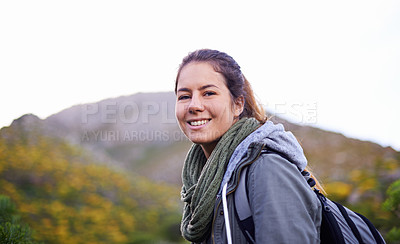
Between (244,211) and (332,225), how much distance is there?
41 cm

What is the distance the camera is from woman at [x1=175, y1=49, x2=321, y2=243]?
1175 mm

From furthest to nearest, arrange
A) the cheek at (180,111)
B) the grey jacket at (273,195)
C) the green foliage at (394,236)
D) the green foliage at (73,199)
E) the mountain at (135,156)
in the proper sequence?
the mountain at (135,156), the green foliage at (73,199), the green foliage at (394,236), the cheek at (180,111), the grey jacket at (273,195)

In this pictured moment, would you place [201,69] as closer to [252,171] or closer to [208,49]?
[208,49]

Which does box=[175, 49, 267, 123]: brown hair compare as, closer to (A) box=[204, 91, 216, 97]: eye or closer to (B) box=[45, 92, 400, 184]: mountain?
(A) box=[204, 91, 216, 97]: eye

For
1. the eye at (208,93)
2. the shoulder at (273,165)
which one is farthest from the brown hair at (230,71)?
the shoulder at (273,165)

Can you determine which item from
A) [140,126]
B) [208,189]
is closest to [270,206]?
[208,189]

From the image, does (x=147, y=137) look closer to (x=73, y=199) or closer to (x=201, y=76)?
(x=73, y=199)

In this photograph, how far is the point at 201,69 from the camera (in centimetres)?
177

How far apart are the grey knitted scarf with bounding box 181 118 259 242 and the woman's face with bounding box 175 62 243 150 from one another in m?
0.10

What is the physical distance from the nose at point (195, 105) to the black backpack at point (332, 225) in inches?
20.5

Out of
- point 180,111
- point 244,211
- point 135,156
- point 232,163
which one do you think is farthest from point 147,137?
point 244,211

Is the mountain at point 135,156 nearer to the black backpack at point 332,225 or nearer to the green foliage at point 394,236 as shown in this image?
the green foliage at point 394,236

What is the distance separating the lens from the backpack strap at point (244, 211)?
48.8 inches

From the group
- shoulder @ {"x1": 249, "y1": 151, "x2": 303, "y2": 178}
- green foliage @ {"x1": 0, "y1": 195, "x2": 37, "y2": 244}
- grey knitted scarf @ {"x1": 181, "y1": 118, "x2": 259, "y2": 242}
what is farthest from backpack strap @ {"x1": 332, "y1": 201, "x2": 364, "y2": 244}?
green foliage @ {"x1": 0, "y1": 195, "x2": 37, "y2": 244}
